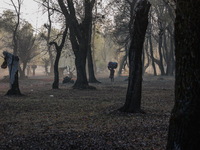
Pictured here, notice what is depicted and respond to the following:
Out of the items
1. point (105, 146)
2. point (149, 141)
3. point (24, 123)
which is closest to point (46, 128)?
point (24, 123)

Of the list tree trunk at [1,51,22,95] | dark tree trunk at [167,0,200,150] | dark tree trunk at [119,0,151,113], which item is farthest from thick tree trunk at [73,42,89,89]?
dark tree trunk at [167,0,200,150]

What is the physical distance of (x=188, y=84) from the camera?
14.6ft

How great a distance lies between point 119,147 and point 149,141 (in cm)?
89

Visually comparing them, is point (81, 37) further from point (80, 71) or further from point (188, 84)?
point (188, 84)

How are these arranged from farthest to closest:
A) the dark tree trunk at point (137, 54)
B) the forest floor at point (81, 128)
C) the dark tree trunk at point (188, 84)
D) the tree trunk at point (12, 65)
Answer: the tree trunk at point (12, 65)
the dark tree trunk at point (137, 54)
the forest floor at point (81, 128)
the dark tree trunk at point (188, 84)

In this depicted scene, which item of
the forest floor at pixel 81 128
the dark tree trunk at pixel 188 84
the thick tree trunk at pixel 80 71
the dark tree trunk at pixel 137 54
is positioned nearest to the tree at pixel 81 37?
the thick tree trunk at pixel 80 71

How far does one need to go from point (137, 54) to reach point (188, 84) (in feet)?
17.9

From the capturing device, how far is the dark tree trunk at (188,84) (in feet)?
14.3

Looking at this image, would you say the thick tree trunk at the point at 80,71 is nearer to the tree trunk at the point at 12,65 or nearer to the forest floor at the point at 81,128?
the tree trunk at the point at 12,65

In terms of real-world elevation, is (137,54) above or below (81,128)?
above

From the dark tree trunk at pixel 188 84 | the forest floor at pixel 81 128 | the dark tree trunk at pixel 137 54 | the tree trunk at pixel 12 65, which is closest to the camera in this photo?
the dark tree trunk at pixel 188 84

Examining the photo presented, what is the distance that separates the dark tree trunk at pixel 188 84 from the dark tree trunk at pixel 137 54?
520cm

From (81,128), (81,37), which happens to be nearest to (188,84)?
(81,128)

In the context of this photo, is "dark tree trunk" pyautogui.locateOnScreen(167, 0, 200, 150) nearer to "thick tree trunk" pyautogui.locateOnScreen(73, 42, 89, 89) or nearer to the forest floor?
the forest floor
